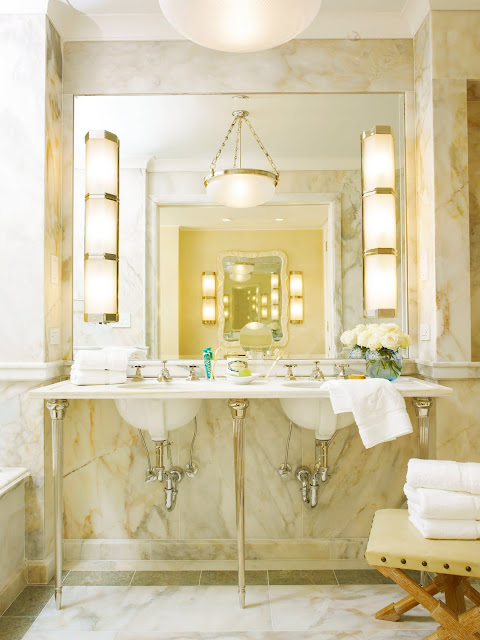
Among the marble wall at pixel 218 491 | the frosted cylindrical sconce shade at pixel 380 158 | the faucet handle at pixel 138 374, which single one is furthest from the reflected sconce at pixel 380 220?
the faucet handle at pixel 138 374

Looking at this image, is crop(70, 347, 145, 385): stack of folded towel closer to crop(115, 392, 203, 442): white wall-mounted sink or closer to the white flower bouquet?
crop(115, 392, 203, 442): white wall-mounted sink

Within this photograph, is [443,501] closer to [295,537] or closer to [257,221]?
[295,537]

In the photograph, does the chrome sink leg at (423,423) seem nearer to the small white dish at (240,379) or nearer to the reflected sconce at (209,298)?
the small white dish at (240,379)

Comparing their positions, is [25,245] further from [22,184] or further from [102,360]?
[102,360]

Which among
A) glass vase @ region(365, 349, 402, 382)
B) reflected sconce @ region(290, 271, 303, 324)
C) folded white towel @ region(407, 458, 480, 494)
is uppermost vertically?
reflected sconce @ region(290, 271, 303, 324)

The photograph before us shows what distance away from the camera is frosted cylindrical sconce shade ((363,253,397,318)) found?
240 centimetres

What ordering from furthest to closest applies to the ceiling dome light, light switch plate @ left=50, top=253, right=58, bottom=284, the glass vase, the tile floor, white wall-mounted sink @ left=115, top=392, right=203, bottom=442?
light switch plate @ left=50, top=253, right=58, bottom=284, the glass vase, white wall-mounted sink @ left=115, top=392, right=203, bottom=442, the tile floor, the ceiling dome light

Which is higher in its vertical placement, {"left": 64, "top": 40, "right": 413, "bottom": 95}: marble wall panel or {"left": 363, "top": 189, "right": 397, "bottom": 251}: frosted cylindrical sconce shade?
{"left": 64, "top": 40, "right": 413, "bottom": 95}: marble wall panel

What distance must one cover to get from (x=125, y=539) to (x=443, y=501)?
61.6 inches

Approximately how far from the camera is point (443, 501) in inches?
61.1

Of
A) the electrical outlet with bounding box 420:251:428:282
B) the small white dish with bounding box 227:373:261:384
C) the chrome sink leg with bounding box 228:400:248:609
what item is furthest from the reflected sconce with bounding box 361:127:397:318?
the chrome sink leg with bounding box 228:400:248:609

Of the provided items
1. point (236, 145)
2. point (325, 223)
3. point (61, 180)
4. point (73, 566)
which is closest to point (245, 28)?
point (236, 145)

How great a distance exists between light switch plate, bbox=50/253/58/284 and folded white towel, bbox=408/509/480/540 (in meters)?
1.88

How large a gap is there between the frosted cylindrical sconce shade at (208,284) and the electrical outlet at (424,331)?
1.03 metres
